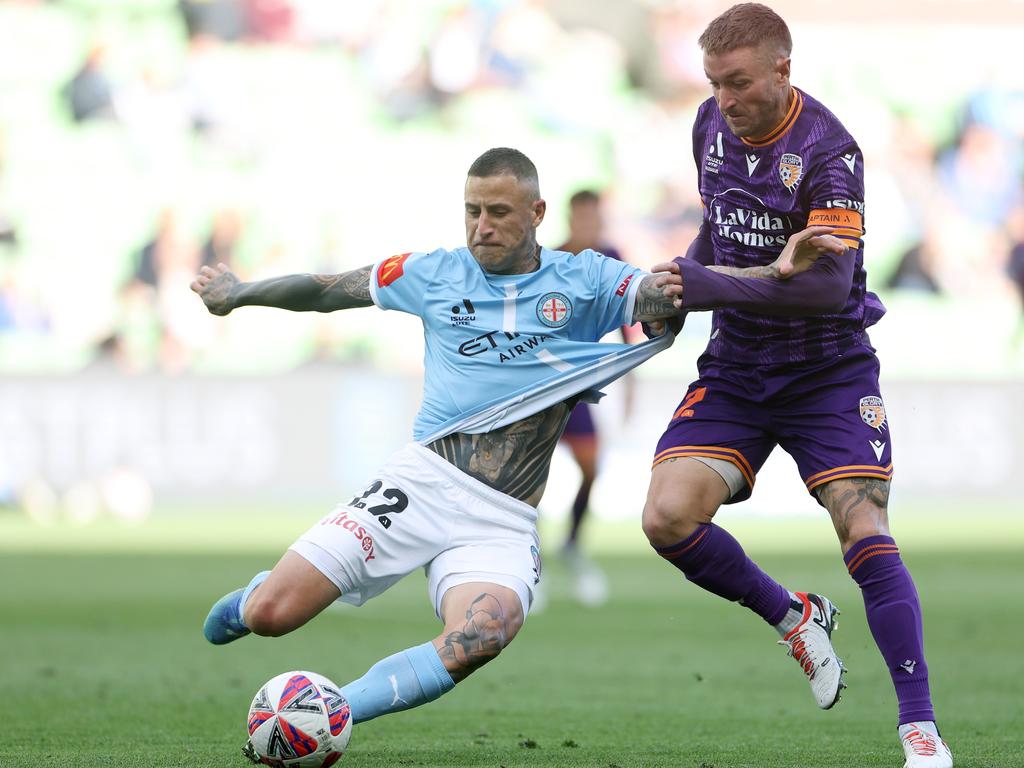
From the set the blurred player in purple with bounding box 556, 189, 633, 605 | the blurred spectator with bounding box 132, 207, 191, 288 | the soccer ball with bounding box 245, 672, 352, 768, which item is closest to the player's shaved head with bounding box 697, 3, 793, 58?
the soccer ball with bounding box 245, 672, 352, 768

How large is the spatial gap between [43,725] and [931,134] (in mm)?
20802

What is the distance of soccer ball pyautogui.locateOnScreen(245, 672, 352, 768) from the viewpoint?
5492 millimetres

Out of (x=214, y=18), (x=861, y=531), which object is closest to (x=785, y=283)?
(x=861, y=531)

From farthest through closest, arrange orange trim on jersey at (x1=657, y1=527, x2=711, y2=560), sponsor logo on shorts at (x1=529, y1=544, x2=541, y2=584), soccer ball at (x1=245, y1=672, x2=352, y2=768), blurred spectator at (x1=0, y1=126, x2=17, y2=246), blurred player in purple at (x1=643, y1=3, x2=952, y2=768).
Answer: blurred spectator at (x1=0, y1=126, x2=17, y2=246)
orange trim on jersey at (x1=657, y1=527, x2=711, y2=560)
sponsor logo on shorts at (x1=529, y1=544, x2=541, y2=584)
blurred player in purple at (x1=643, y1=3, x2=952, y2=768)
soccer ball at (x1=245, y1=672, x2=352, y2=768)

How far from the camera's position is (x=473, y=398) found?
20.3 feet

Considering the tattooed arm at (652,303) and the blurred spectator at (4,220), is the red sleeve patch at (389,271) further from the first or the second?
the blurred spectator at (4,220)

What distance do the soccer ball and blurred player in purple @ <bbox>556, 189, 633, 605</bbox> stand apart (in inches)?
229

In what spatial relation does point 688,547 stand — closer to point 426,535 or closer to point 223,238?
point 426,535

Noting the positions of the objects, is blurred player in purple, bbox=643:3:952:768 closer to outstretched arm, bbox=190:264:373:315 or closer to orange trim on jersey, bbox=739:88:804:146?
orange trim on jersey, bbox=739:88:804:146

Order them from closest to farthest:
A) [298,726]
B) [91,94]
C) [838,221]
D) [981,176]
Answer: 1. [298,726]
2. [838,221]
3. [91,94]
4. [981,176]

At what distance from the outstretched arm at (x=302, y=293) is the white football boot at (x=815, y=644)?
201 centimetres

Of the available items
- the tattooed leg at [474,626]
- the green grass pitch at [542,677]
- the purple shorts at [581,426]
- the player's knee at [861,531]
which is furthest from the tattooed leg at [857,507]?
the purple shorts at [581,426]

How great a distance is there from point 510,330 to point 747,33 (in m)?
1.36

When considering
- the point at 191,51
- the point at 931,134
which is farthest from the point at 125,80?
the point at 931,134
